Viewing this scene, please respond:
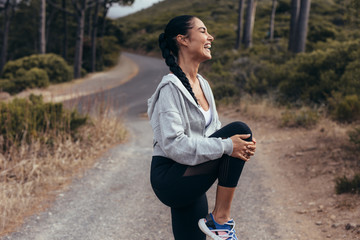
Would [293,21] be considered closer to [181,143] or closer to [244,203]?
[244,203]

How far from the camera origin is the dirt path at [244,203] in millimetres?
4027

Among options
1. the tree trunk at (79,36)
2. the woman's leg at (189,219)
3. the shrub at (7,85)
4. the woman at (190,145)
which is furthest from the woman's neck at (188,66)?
the tree trunk at (79,36)

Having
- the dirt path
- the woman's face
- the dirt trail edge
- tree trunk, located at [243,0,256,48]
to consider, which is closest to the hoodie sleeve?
the woman's face

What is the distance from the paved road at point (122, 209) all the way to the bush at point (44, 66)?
15.4m

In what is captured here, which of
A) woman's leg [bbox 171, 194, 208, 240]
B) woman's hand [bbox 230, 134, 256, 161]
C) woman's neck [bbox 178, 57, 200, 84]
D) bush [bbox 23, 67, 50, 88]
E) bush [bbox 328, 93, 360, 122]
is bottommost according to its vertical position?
bush [bbox 23, 67, 50, 88]

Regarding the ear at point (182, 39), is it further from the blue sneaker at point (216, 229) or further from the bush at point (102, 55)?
the bush at point (102, 55)

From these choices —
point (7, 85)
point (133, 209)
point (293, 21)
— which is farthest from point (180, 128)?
point (7, 85)

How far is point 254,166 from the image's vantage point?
663 cm

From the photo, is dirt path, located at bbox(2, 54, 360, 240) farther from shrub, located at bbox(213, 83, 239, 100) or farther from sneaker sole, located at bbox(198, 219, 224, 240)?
shrub, located at bbox(213, 83, 239, 100)

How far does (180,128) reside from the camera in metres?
1.98

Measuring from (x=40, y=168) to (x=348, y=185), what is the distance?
167 inches

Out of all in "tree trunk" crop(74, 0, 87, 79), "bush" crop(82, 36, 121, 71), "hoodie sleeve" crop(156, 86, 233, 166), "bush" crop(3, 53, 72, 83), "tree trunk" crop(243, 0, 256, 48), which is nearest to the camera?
"hoodie sleeve" crop(156, 86, 233, 166)

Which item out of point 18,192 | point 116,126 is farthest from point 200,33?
point 116,126

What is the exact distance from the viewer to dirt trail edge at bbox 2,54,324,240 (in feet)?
13.2
